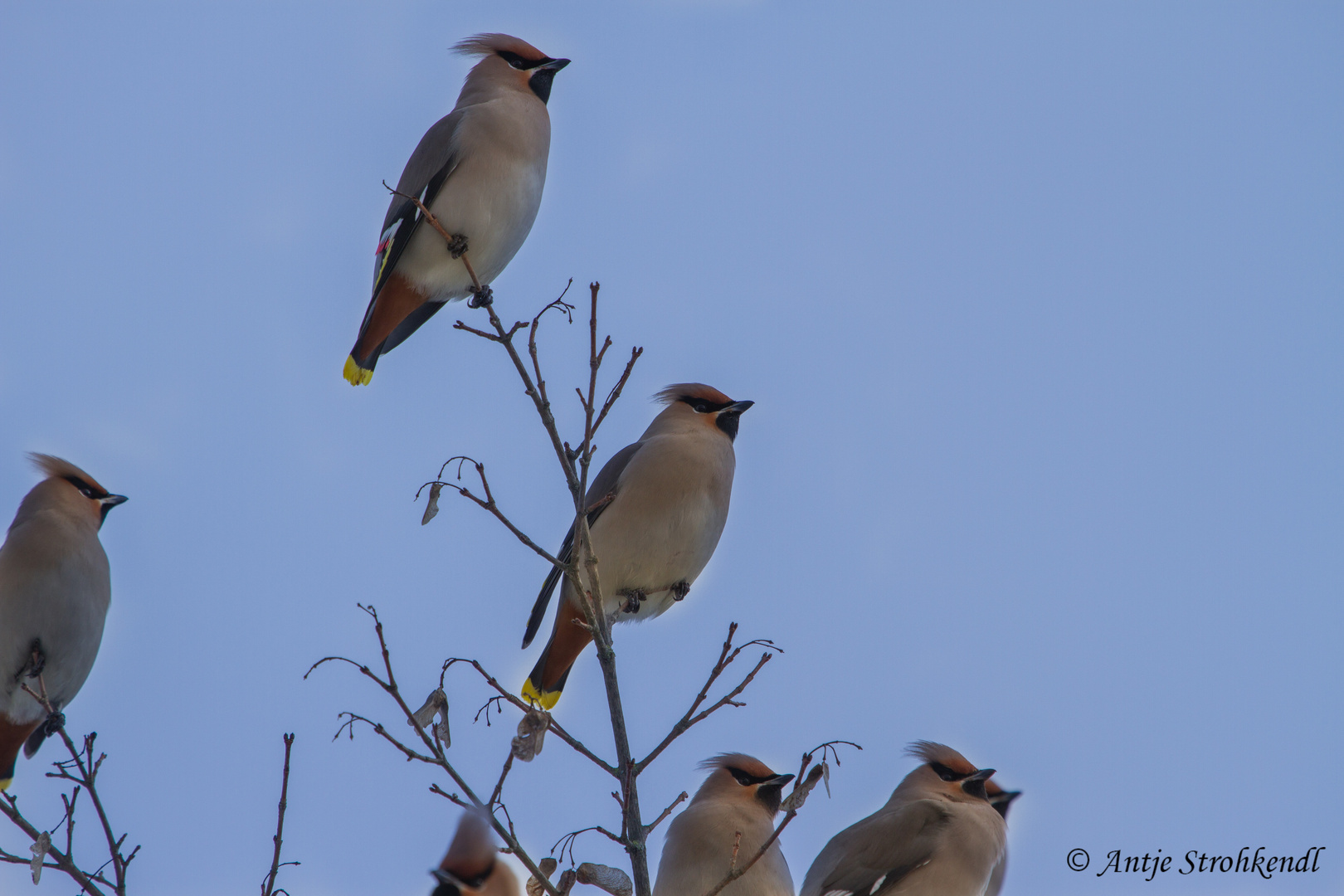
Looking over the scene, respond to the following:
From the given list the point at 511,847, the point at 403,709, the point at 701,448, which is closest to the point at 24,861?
the point at 403,709

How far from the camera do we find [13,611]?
5.00 meters

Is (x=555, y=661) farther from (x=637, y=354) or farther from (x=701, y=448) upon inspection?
(x=637, y=354)

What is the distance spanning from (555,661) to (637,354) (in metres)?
1.87

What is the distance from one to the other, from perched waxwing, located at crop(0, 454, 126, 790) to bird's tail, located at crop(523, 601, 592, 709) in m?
1.60

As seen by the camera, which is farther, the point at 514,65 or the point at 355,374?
the point at 514,65

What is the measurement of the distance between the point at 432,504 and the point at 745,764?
1.68 m

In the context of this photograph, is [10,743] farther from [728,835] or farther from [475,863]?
[475,863]

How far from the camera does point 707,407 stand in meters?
5.42

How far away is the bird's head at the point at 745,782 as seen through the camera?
4594mm

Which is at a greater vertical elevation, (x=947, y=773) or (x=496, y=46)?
(x=496, y=46)

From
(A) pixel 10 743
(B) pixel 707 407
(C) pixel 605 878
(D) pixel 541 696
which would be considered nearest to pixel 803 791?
(C) pixel 605 878

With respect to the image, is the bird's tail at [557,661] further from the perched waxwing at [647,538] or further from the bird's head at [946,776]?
the bird's head at [946,776]

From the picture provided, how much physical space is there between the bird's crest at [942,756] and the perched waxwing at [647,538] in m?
1.07

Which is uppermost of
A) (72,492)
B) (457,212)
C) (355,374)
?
(457,212)
